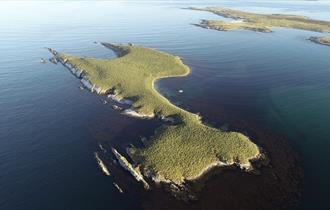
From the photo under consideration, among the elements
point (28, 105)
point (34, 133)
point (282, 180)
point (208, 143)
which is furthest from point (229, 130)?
point (28, 105)

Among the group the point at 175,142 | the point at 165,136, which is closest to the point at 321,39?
the point at 165,136

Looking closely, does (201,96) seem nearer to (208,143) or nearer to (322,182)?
(208,143)

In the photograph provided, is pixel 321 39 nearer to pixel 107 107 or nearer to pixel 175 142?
pixel 107 107

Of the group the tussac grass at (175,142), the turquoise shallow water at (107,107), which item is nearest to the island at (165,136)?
the tussac grass at (175,142)

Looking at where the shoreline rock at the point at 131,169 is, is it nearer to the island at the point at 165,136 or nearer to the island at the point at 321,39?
the island at the point at 165,136

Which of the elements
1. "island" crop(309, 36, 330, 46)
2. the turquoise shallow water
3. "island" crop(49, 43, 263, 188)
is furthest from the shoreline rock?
"island" crop(309, 36, 330, 46)
